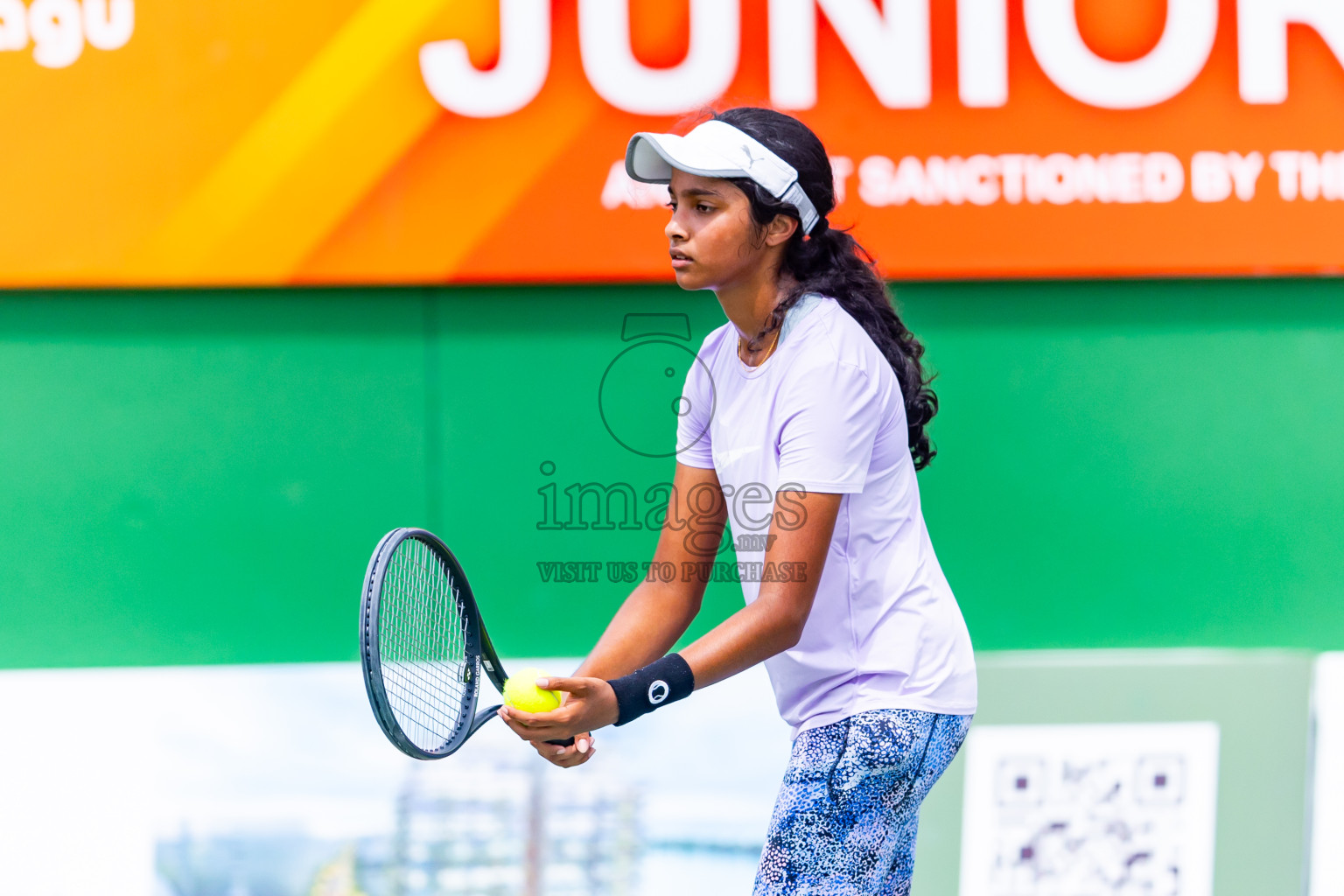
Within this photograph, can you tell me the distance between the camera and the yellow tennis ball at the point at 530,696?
1686 mm

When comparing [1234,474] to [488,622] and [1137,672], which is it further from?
[488,622]

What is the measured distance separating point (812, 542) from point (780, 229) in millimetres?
497

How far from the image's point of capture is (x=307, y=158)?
9.45ft

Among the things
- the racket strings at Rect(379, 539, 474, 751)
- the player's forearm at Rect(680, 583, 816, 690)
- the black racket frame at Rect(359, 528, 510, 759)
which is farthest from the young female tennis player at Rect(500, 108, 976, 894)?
the racket strings at Rect(379, 539, 474, 751)

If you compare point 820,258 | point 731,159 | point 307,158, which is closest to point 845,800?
point 820,258

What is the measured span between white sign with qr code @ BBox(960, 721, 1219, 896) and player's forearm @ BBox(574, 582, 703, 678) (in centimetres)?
122

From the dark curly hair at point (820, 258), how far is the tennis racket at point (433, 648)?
0.67 meters

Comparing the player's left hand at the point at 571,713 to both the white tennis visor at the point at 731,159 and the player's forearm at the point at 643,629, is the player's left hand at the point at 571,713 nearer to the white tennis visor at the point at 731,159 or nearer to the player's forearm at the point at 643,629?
the player's forearm at the point at 643,629

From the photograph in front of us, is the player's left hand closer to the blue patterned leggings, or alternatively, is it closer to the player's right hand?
the player's right hand

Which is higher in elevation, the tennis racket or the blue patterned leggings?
the tennis racket

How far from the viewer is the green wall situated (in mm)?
2969

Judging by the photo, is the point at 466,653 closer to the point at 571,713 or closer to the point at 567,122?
the point at 571,713

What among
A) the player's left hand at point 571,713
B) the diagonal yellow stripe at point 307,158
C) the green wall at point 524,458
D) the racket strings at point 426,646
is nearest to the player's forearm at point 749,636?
the player's left hand at point 571,713

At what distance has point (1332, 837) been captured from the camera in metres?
3.01
